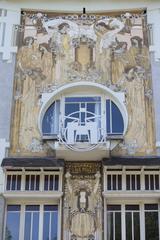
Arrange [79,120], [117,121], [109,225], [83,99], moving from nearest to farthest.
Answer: [109,225], [79,120], [117,121], [83,99]

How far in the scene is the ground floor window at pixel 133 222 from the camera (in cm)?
1460

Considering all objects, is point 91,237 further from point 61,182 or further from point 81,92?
point 81,92

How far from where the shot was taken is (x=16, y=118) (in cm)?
1606

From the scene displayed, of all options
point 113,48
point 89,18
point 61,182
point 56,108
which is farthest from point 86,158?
point 89,18

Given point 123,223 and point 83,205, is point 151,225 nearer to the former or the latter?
point 123,223

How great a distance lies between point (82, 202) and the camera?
48.5ft

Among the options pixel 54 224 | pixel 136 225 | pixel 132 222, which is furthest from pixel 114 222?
pixel 54 224

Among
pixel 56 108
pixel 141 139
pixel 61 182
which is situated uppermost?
pixel 56 108

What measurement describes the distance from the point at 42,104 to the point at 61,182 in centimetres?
269

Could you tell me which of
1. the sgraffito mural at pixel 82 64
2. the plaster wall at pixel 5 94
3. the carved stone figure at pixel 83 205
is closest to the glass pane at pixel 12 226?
the carved stone figure at pixel 83 205

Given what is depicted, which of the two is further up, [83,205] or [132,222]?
[83,205]

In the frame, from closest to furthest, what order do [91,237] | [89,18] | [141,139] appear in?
[91,237] < [141,139] < [89,18]

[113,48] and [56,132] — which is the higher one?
[113,48]

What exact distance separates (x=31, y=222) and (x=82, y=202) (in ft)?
5.13
